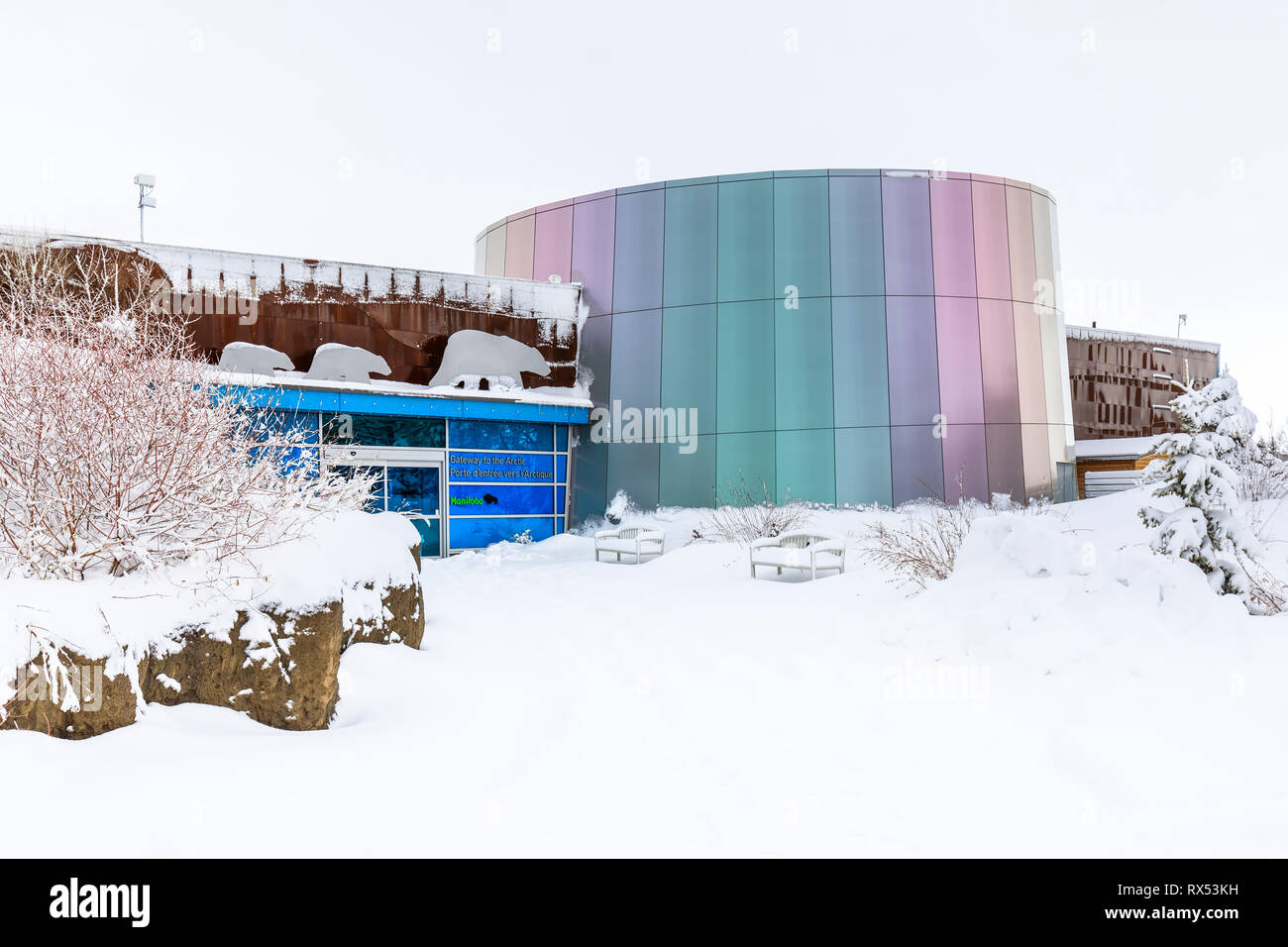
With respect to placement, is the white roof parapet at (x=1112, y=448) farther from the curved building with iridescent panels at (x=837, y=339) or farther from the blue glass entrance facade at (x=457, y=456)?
the blue glass entrance facade at (x=457, y=456)

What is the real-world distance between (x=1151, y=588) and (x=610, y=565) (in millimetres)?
9594

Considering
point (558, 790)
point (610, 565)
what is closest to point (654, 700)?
point (558, 790)

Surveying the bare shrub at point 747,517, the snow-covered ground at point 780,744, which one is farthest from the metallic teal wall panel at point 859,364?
the snow-covered ground at point 780,744

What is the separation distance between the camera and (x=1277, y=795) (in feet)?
13.7

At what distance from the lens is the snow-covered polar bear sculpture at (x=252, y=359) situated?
15.5 meters

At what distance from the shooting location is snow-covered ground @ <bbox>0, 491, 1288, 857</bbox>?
371 centimetres

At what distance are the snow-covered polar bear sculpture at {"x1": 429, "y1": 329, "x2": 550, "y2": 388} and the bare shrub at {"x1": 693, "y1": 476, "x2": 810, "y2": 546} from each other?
5197mm

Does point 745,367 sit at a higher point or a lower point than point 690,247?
lower

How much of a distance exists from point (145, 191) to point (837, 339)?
1720 centimetres

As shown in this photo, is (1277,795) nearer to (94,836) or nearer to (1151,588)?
(1151,588)

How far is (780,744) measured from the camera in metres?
5.07

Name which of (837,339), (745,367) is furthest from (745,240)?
(837,339)

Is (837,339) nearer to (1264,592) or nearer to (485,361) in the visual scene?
(485,361)
